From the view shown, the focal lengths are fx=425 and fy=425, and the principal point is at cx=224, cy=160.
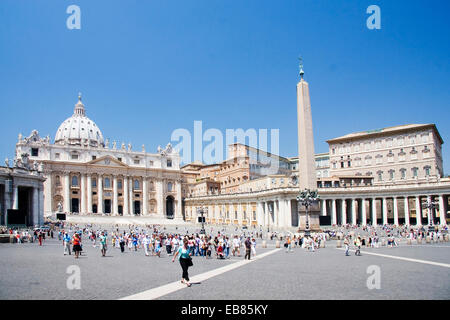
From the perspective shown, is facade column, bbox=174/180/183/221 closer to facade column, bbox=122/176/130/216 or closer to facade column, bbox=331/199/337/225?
facade column, bbox=122/176/130/216

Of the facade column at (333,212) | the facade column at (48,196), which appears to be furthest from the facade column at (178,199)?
the facade column at (333,212)

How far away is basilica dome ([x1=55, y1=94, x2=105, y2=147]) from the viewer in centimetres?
11429

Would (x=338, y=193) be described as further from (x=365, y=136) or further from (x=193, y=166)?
(x=193, y=166)

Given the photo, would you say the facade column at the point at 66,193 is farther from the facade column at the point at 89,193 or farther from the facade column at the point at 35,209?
the facade column at the point at 35,209

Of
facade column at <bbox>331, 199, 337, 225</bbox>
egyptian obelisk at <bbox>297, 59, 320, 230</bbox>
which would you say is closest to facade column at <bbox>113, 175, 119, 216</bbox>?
facade column at <bbox>331, 199, 337, 225</bbox>

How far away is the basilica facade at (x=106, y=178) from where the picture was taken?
8075cm

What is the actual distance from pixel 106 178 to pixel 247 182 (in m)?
30.6

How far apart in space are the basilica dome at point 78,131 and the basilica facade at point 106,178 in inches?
800

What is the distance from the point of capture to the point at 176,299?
9742 mm

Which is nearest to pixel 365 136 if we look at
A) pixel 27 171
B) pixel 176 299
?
pixel 27 171
